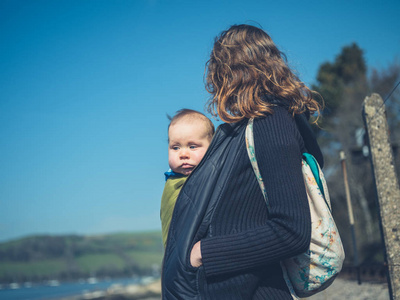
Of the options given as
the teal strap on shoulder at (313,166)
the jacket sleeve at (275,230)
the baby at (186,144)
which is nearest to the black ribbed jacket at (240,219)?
the jacket sleeve at (275,230)

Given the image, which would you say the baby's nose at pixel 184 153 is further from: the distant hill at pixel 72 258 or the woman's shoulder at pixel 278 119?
the distant hill at pixel 72 258

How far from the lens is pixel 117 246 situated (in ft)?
568

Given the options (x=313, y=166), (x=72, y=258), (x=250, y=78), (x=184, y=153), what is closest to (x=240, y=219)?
(x=313, y=166)

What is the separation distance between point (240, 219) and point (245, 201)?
0.24ft

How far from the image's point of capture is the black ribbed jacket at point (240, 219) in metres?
1.47

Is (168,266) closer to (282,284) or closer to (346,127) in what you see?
(282,284)

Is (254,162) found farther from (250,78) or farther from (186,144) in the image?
(186,144)

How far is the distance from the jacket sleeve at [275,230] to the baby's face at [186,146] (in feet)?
2.49

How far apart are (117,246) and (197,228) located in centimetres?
18028

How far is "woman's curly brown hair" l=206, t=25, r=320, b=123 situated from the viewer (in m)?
1.68

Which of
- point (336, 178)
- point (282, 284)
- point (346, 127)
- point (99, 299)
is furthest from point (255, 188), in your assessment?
point (99, 299)

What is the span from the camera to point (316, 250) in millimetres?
1565

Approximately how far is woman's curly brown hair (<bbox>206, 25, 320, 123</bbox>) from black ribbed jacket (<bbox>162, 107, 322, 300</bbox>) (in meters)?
0.08

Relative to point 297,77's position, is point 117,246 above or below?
above
